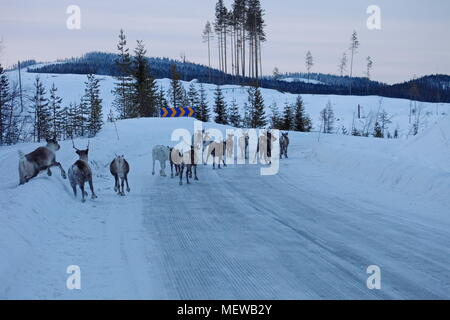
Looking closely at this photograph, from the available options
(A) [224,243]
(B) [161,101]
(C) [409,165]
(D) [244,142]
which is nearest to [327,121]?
(B) [161,101]

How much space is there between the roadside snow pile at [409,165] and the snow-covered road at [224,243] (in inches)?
19.5

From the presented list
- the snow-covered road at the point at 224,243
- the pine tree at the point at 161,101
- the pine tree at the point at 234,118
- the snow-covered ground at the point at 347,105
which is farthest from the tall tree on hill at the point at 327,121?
the snow-covered road at the point at 224,243

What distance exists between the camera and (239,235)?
778 centimetres

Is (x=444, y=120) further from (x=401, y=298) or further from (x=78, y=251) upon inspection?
(x=78, y=251)

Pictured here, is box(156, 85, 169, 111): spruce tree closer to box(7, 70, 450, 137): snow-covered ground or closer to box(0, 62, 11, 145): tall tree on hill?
box(7, 70, 450, 137): snow-covered ground

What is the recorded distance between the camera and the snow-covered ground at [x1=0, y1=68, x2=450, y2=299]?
5.36 meters

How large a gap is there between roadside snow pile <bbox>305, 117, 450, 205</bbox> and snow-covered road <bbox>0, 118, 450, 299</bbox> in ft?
1.63

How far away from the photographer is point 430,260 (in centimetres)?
634

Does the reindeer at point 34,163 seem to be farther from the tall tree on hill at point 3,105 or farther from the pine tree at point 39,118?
the pine tree at point 39,118

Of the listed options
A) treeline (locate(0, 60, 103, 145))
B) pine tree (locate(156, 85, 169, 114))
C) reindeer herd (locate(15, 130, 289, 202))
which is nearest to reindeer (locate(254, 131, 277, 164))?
reindeer herd (locate(15, 130, 289, 202))

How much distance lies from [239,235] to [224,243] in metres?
0.59

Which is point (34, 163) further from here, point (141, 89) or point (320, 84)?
point (320, 84)

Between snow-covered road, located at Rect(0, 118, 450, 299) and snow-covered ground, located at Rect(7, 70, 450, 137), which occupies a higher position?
snow-covered ground, located at Rect(7, 70, 450, 137)

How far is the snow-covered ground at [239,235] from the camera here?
5.36m
